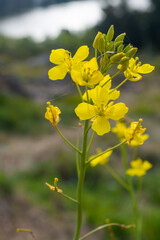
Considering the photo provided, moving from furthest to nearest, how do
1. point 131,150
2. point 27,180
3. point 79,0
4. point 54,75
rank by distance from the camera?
point 79,0, point 131,150, point 27,180, point 54,75

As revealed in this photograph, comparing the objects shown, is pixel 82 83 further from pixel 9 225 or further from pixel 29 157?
pixel 29 157

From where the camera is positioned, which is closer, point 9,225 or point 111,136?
point 9,225

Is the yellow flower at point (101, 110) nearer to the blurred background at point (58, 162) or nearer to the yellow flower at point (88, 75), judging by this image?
the yellow flower at point (88, 75)

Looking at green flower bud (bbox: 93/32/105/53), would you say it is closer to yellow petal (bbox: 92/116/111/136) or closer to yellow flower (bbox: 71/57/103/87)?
yellow flower (bbox: 71/57/103/87)

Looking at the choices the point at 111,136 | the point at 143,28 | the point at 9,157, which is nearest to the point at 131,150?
the point at 111,136

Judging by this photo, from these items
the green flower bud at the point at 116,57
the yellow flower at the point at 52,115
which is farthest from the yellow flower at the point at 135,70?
the yellow flower at the point at 52,115

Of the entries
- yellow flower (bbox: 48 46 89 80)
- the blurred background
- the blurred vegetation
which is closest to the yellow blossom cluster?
yellow flower (bbox: 48 46 89 80)
